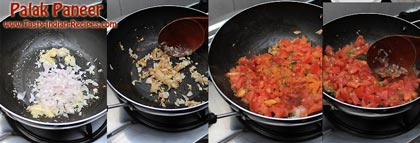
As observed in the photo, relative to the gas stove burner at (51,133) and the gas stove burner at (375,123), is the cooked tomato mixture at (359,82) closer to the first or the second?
the gas stove burner at (375,123)

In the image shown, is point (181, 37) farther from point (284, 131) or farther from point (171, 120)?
point (284, 131)

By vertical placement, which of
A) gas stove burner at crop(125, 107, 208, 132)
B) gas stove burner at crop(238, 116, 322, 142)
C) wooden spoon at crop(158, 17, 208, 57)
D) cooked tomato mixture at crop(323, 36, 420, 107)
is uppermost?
wooden spoon at crop(158, 17, 208, 57)

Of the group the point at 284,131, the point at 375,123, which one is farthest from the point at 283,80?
the point at 375,123

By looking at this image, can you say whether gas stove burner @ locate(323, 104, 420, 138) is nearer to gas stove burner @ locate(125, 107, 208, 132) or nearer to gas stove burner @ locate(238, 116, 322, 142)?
gas stove burner @ locate(238, 116, 322, 142)

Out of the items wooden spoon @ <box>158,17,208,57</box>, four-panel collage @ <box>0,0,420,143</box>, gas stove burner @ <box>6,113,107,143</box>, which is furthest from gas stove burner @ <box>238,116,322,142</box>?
gas stove burner @ <box>6,113,107,143</box>

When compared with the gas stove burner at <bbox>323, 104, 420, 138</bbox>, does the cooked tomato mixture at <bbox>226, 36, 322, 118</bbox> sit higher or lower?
higher

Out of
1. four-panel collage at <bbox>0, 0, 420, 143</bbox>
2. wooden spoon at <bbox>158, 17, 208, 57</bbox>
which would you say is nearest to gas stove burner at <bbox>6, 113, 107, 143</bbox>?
four-panel collage at <bbox>0, 0, 420, 143</bbox>

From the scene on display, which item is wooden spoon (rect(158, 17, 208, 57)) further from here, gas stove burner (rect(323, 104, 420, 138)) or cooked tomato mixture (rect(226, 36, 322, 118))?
gas stove burner (rect(323, 104, 420, 138))

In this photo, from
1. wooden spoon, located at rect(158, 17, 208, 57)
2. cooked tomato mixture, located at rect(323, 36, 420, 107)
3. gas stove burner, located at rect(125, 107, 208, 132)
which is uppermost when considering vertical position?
wooden spoon, located at rect(158, 17, 208, 57)
